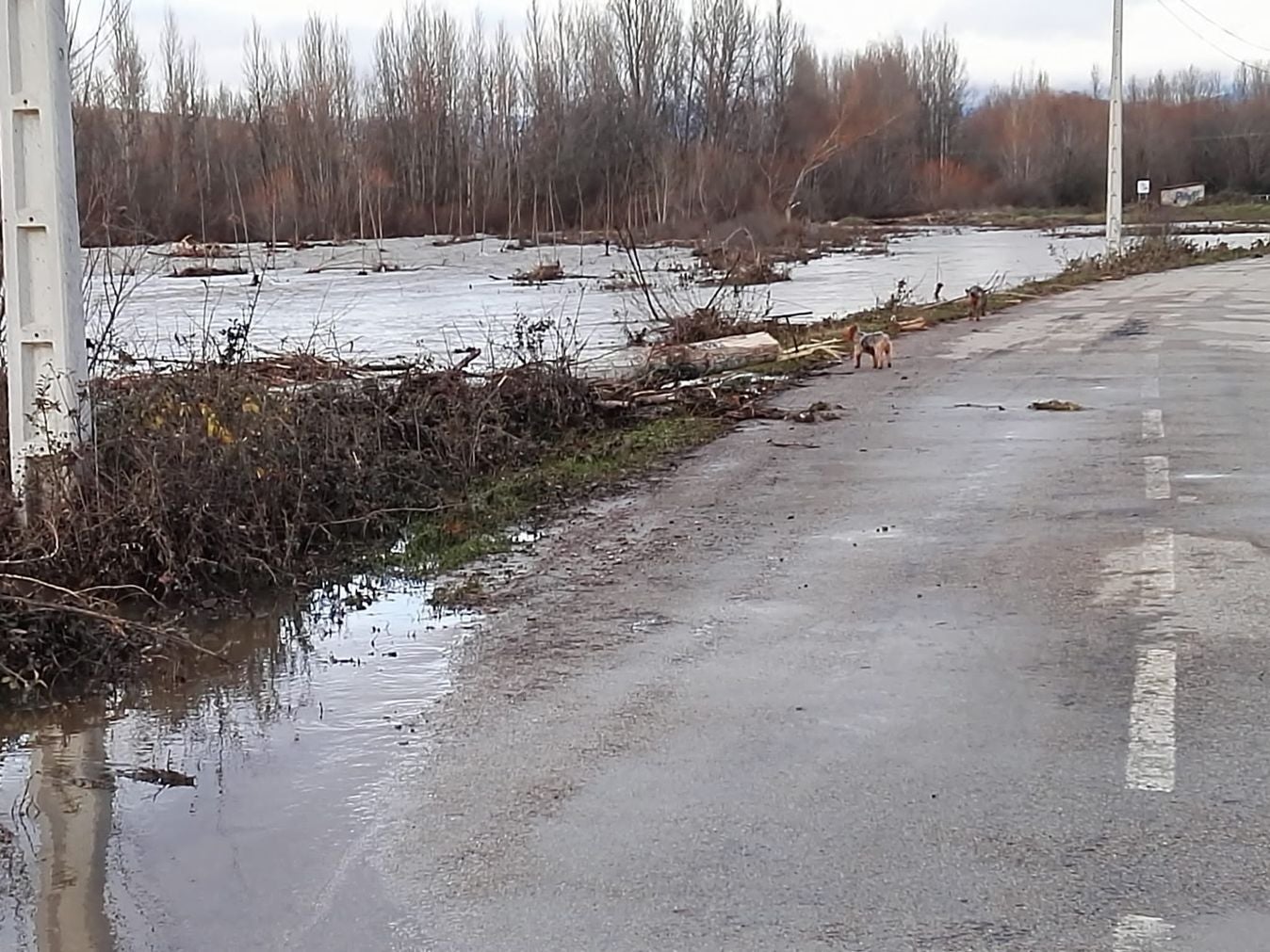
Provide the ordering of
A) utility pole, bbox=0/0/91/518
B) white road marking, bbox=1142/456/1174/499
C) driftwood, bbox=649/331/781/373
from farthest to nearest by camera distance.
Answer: driftwood, bbox=649/331/781/373, white road marking, bbox=1142/456/1174/499, utility pole, bbox=0/0/91/518

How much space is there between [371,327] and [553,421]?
56.1ft

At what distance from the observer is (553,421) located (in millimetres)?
12398

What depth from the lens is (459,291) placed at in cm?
4197

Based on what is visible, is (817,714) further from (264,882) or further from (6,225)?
(6,225)

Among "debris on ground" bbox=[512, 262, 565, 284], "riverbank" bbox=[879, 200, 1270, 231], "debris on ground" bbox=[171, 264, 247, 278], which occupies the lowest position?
"debris on ground" bbox=[512, 262, 565, 284]

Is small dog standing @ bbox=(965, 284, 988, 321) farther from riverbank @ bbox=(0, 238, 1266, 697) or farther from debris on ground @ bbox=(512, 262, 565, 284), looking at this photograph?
debris on ground @ bbox=(512, 262, 565, 284)

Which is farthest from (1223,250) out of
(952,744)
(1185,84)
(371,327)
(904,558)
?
(1185,84)

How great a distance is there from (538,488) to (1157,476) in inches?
159

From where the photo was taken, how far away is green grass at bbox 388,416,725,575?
27.9 feet

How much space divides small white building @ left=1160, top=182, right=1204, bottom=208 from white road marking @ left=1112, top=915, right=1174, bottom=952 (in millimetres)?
88186

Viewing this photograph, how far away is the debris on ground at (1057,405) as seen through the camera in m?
13.3

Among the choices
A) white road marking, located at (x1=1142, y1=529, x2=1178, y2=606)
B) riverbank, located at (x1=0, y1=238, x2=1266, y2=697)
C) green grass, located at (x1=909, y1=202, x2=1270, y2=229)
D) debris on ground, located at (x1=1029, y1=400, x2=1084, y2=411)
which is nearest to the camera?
riverbank, located at (x1=0, y1=238, x2=1266, y2=697)

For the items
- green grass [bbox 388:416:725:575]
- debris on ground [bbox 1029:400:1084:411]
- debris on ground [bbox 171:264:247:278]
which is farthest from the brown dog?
debris on ground [bbox 171:264:247:278]

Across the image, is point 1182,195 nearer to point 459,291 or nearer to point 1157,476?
point 459,291
